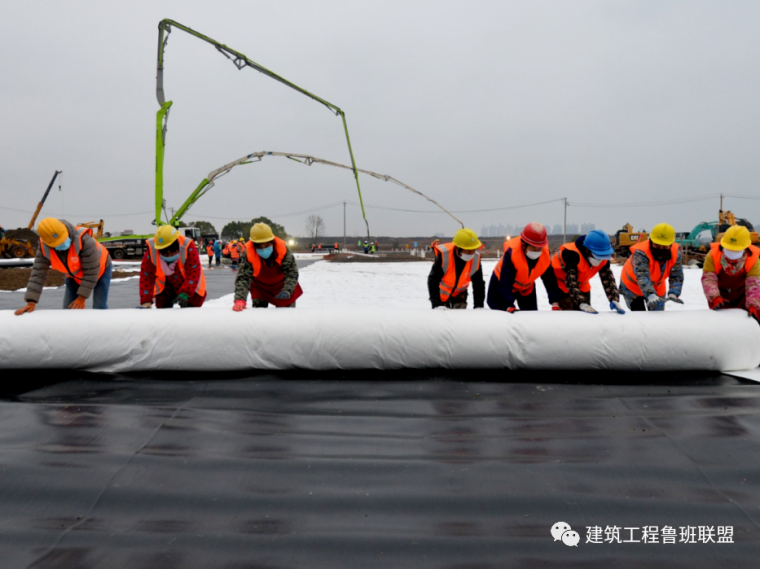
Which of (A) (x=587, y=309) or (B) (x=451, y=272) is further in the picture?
(B) (x=451, y=272)

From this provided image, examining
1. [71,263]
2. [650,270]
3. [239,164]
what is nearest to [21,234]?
[239,164]

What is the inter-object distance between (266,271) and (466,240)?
1.64 metres

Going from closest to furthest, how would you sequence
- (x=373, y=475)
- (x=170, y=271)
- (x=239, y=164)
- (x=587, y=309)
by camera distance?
(x=373, y=475), (x=587, y=309), (x=170, y=271), (x=239, y=164)

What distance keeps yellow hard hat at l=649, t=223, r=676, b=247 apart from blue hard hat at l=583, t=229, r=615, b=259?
1.27 feet

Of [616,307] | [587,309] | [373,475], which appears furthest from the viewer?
[616,307]

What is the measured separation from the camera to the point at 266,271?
12.9ft

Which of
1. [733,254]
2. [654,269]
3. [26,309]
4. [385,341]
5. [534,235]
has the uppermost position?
[534,235]

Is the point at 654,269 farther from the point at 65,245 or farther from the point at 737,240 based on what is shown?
the point at 65,245

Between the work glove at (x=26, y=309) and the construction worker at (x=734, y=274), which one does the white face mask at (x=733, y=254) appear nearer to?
the construction worker at (x=734, y=274)

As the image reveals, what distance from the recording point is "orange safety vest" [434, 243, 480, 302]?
150 inches

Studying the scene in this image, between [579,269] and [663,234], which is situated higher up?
[663,234]

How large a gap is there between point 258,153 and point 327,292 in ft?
12.9

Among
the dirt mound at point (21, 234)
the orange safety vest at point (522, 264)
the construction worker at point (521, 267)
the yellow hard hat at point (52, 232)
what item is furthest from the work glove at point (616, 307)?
the dirt mound at point (21, 234)

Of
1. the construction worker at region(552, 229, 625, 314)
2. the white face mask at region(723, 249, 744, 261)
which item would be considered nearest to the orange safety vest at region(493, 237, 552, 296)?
the construction worker at region(552, 229, 625, 314)
